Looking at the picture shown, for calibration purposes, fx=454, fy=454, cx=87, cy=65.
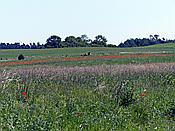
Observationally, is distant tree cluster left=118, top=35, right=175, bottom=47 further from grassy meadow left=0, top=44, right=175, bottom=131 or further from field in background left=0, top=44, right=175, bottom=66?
grassy meadow left=0, top=44, right=175, bottom=131

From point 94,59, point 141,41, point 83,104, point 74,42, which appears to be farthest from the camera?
point 141,41

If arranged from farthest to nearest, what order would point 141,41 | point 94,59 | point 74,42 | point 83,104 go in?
1. point 141,41
2. point 74,42
3. point 94,59
4. point 83,104

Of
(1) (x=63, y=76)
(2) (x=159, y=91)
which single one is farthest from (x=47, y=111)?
(1) (x=63, y=76)

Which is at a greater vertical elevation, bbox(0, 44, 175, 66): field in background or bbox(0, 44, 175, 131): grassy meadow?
bbox(0, 44, 175, 131): grassy meadow

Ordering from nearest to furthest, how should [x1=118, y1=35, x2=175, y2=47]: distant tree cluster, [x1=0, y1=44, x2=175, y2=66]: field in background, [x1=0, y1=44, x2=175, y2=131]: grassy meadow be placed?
[x1=0, y1=44, x2=175, y2=131]: grassy meadow
[x1=0, y1=44, x2=175, y2=66]: field in background
[x1=118, y1=35, x2=175, y2=47]: distant tree cluster

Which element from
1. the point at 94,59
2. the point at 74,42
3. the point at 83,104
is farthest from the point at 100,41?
the point at 83,104

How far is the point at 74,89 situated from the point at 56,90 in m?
0.79

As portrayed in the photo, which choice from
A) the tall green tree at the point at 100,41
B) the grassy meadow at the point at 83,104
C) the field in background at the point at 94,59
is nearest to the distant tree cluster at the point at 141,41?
the tall green tree at the point at 100,41

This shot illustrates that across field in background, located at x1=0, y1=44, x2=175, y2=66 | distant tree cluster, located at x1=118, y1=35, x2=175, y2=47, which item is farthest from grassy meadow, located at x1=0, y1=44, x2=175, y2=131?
distant tree cluster, located at x1=118, y1=35, x2=175, y2=47

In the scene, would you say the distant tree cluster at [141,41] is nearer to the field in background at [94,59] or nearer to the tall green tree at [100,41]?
the tall green tree at [100,41]

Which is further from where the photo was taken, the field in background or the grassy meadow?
the field in background

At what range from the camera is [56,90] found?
1455 cm

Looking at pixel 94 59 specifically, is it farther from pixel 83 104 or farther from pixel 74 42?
pixel 74 42

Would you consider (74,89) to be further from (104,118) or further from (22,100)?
(104,118)
